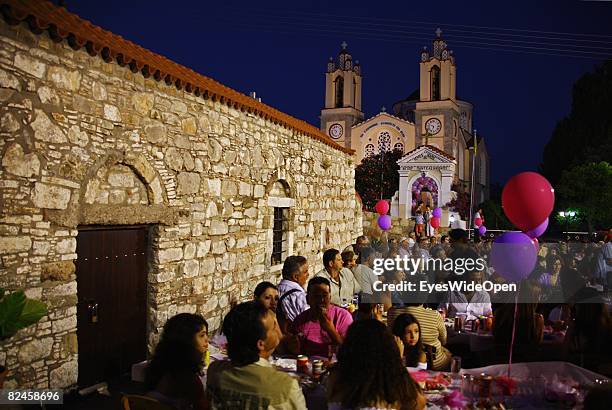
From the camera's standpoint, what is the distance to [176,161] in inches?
251

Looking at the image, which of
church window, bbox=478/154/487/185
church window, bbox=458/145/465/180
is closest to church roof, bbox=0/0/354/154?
church window, bbox=458/145/465/180

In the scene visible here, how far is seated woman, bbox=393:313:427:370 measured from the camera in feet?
14.5

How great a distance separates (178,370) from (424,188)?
1311 inches

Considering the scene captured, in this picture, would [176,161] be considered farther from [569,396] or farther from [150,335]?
[569,396]

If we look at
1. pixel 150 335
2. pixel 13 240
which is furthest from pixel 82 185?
pixel 150 335

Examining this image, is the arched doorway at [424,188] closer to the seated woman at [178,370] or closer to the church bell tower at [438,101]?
the church bell tower at [438,101]

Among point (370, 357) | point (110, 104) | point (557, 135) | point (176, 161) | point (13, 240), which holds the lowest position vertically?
point (370, 357)

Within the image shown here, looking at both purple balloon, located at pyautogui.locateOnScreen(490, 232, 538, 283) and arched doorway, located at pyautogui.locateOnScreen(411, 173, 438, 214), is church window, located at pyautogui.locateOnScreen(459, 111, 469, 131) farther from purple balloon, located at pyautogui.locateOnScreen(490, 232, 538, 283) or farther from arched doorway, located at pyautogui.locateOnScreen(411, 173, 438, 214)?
purple balloon, located at pyautogui.locateOnScreen(490, 232, 538, 283)

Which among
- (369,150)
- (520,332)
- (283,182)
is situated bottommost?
(520,332)

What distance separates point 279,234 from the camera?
32.5 ft

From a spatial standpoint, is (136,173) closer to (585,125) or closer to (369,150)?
(585,125)

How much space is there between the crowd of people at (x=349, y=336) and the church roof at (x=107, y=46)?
8.99 ft

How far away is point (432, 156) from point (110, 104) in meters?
31.1

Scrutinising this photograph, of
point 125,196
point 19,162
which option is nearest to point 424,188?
point 125,196
